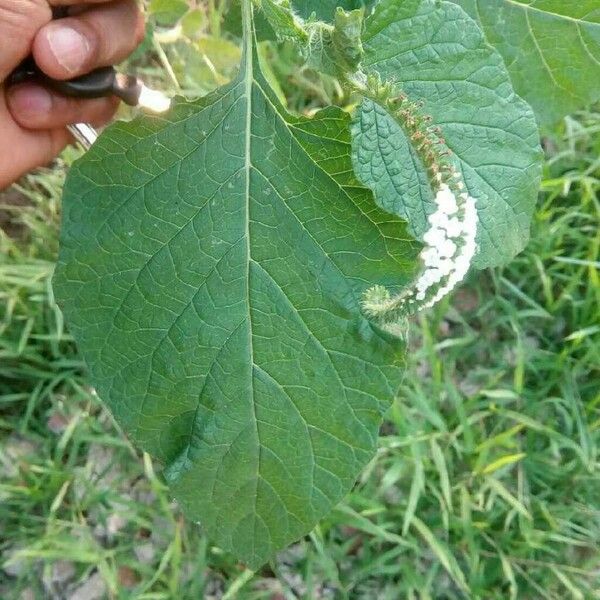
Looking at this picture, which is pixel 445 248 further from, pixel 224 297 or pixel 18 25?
pixel 18 25

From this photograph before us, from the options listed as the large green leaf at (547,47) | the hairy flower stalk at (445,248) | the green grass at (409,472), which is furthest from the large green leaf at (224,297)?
the green grass at (409,472)

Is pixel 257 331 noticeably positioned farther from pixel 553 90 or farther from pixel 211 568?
pixel 211 568

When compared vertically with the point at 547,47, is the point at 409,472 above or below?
below

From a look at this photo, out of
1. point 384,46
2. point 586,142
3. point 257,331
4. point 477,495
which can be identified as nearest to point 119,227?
point 257,331

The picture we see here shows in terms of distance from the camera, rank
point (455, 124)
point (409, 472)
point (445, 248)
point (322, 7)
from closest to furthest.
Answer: point (445, 248) → point (455, 124) → point (322, 7) → point (409, 472)

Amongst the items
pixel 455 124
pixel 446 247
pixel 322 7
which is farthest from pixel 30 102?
pixel 446 247

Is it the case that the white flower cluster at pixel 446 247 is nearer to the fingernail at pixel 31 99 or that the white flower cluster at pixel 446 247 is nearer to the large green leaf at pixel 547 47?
the large green leaf at pixel 547 47
